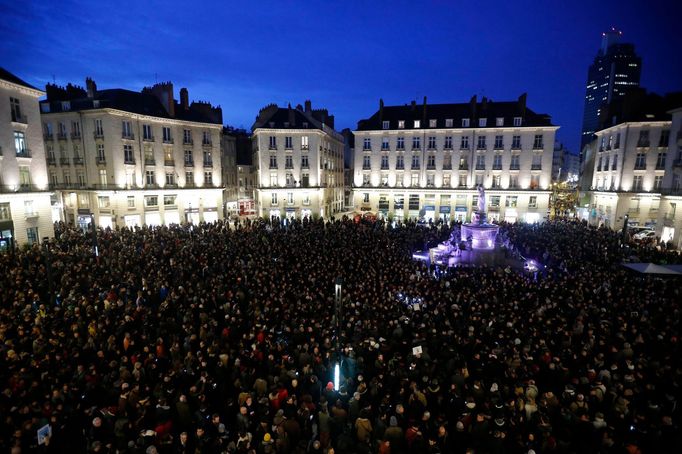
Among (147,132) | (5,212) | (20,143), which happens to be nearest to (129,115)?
(147,132)

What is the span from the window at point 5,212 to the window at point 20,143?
416 centimetres

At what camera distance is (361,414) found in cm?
727

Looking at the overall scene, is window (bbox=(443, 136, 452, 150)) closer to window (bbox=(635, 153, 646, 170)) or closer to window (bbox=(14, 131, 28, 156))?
window (bbox=(635, 153, 646, 170))

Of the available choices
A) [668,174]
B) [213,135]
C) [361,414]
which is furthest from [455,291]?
[213,135]

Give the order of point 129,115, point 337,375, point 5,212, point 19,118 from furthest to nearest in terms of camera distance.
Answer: point 129,115 → point 19,118 → point 5,212 → point 337,375

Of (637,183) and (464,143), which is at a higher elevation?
(464,143)

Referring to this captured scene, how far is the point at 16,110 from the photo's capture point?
27.6 meters

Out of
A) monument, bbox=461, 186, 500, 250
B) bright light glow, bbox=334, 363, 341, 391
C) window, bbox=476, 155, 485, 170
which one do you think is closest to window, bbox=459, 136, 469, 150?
window, bbox=476, 155, 485, 170

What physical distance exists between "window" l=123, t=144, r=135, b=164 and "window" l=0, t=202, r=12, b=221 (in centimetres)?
1148

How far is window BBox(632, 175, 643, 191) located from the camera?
3806 centimetres

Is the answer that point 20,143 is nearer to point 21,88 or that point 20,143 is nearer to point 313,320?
point 21,88

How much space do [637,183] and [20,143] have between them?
58.8 metres

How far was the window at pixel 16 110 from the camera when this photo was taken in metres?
27.2

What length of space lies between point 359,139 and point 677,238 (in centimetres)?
3503
